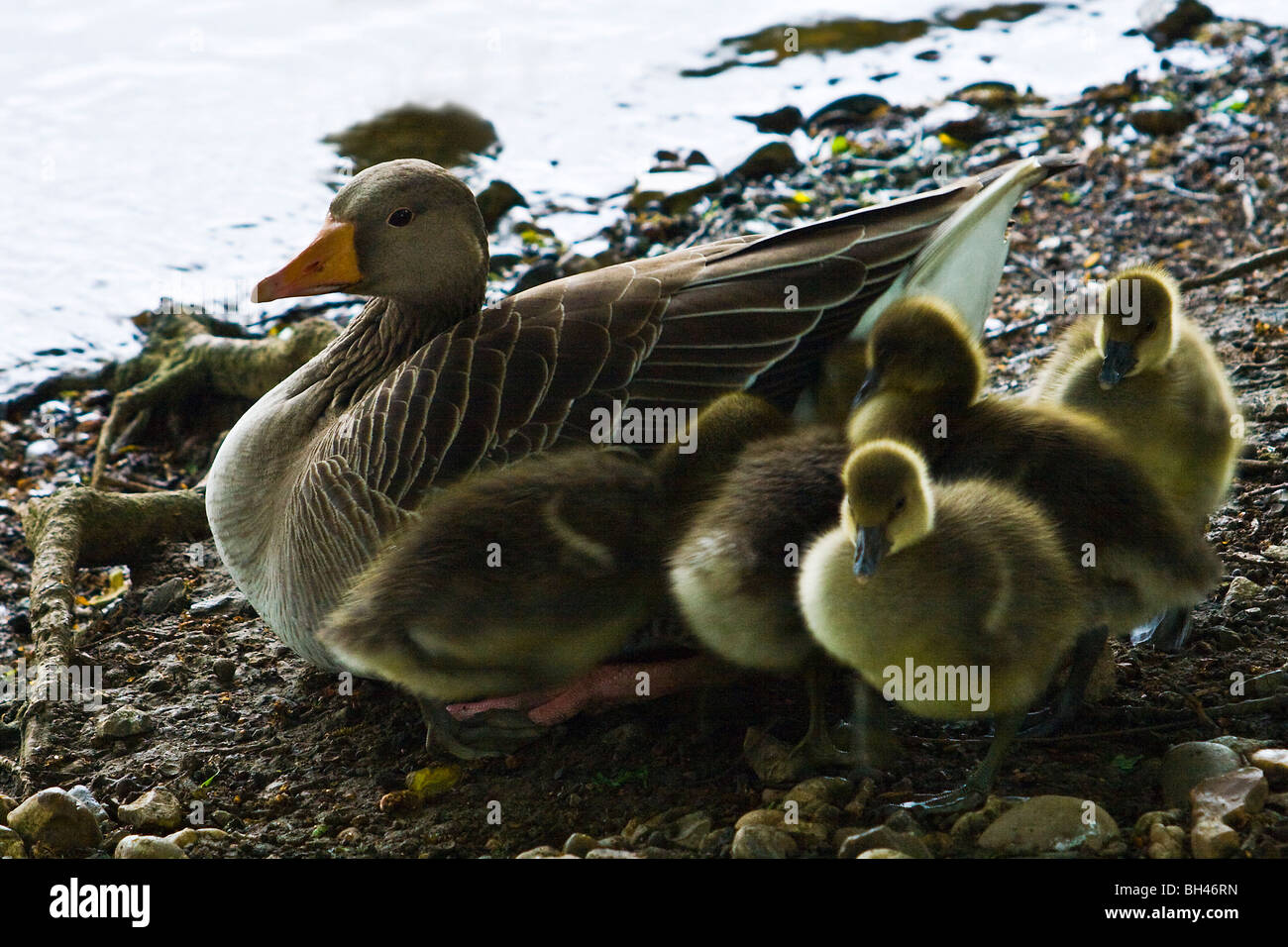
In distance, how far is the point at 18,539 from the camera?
5.99 metres

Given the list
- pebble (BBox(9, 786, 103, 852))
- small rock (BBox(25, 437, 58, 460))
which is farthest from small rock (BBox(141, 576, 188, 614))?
small rock (BBox(25, 437, 58, 460))

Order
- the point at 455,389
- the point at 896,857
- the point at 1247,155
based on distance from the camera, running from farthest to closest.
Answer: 1. the point at 1247,155
2. the point at 455,389
3. the point at 896,857

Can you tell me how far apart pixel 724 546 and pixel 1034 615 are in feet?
2.54

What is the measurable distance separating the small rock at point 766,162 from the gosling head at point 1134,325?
17.0 ft

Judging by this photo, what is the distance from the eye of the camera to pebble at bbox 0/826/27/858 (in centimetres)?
359

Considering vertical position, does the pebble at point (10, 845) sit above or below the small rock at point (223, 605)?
above

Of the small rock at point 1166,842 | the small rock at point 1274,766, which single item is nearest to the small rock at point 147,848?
the small rock at point 1166,842

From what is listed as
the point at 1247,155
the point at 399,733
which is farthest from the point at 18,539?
the point at 1247,155

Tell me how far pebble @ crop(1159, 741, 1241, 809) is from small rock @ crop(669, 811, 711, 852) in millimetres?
1157

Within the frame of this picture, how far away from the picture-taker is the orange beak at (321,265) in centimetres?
424

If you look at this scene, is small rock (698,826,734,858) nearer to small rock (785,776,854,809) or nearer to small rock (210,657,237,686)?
small rock (785,776,854,809)

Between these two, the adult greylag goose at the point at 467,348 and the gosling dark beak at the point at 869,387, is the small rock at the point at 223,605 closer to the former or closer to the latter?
the adult greylag goose at the point at 467,348

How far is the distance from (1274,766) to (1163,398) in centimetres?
118

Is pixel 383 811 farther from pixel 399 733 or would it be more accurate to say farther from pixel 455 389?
pixel 455 389
